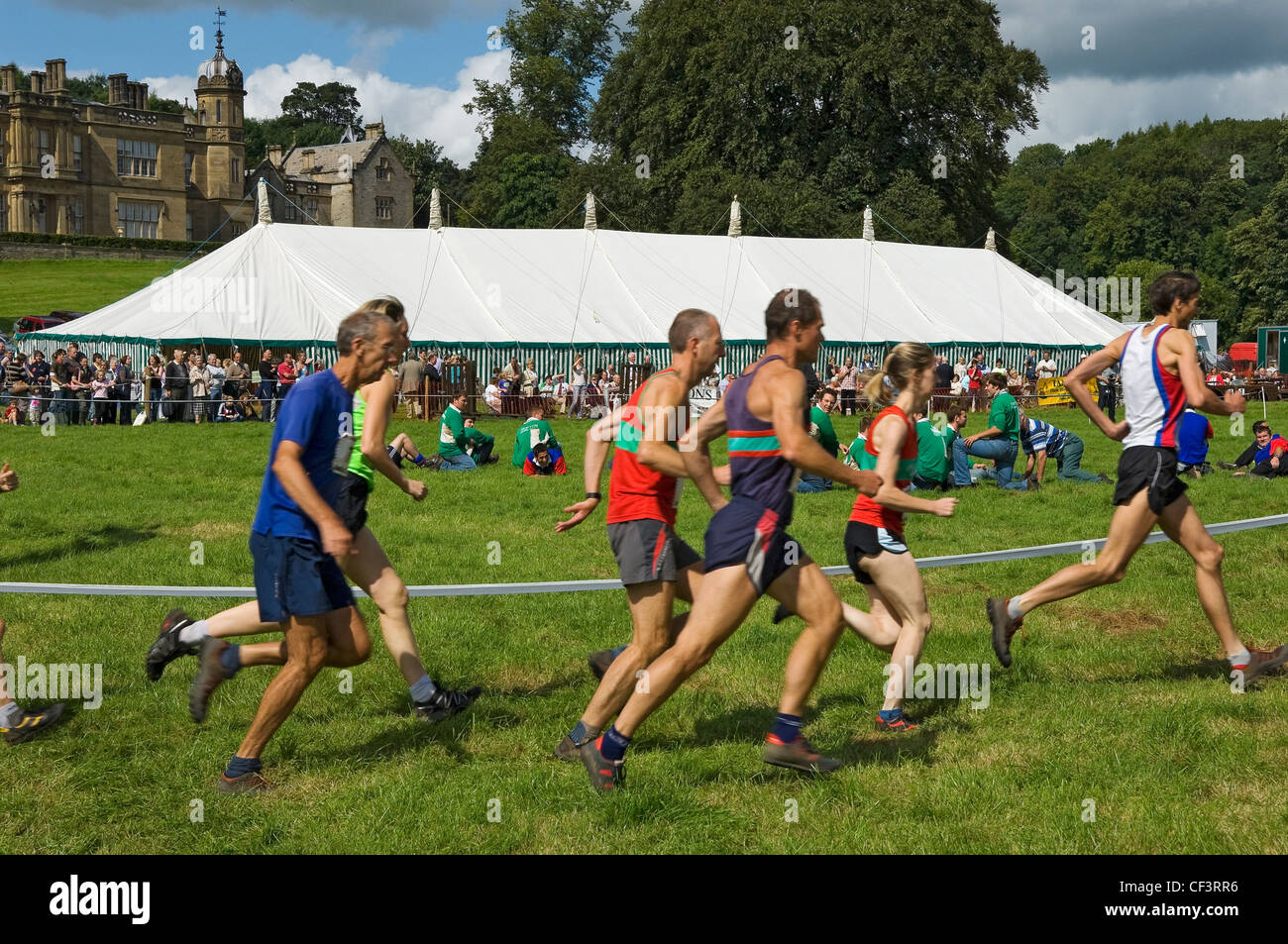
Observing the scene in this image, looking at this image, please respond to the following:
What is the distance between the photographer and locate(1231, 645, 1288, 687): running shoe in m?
6.88

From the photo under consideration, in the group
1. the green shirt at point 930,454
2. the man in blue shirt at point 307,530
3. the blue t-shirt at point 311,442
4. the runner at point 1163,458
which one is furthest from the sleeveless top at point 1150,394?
the green shirt at point 930,454

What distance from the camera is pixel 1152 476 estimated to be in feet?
22.1

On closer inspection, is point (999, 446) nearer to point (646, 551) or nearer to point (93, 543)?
point (93, 543)

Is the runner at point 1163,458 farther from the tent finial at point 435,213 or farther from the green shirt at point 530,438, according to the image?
the tent finial at point 435,213

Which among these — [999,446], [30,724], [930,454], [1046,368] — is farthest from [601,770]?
[1046,368]

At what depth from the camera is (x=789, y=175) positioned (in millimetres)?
50094

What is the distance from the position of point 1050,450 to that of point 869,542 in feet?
36.5

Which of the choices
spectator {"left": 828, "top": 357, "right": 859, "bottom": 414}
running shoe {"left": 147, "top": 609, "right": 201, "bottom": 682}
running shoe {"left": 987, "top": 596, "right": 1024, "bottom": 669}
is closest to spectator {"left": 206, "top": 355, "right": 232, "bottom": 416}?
spectator {"left": 828, "top": 357, "right": 859, "bottom": 414}

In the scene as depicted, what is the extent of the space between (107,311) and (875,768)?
92.9 ft

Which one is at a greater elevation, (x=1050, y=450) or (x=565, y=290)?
(x=565, y=290)

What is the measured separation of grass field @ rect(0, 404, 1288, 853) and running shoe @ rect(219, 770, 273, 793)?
7 centimetres

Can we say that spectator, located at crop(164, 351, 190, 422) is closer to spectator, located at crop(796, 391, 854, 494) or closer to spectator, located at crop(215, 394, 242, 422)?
spectator, located at crop(215, 394, 242, 422)

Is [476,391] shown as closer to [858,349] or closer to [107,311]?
[107,311]

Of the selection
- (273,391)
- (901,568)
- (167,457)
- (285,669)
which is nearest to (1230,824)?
(901,568)
